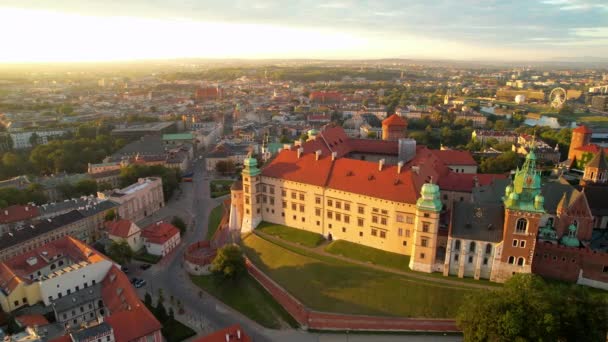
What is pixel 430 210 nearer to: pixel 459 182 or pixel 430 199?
pixel 430 199

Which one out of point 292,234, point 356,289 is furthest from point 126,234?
point 356,289

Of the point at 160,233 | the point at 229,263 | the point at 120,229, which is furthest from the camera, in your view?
the point at 160,233

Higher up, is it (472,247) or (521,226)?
(521,226)

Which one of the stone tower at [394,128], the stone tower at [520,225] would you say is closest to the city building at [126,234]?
the stone tower at [520,225]

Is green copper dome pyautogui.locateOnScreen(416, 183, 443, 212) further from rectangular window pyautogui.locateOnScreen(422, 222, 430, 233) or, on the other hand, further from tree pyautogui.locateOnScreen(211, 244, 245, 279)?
tree pyautogui.locateOnScreen(211, 244, 245, 279)

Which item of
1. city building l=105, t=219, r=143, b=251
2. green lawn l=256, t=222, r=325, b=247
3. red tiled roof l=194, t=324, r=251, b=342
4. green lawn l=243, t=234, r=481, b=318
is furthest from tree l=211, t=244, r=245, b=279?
city building l=105, t=219, r=143, b=251

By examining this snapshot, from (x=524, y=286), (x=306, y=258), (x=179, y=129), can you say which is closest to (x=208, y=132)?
(x=179, y=129)
